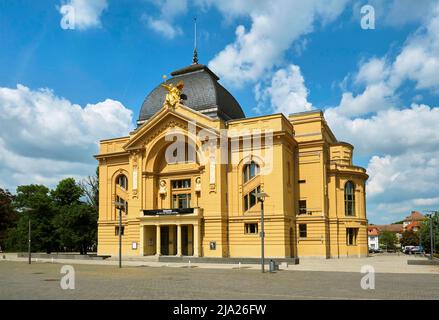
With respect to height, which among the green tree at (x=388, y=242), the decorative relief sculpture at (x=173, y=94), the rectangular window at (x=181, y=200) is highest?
the decorative relief sculpture at (x=173, y=94)

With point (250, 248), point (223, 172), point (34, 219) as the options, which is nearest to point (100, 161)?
point (34, 219)

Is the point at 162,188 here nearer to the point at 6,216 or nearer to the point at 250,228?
the point at 250,228

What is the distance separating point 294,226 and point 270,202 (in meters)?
5.45

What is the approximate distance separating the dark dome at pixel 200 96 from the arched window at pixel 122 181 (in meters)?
6.88

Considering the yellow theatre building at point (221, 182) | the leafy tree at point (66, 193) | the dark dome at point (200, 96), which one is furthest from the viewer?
the leafy tree at point (66, 193)

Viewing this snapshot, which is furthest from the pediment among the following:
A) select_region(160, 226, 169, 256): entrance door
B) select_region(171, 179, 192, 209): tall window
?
select_region(160, 226, 169, 256): entrance door

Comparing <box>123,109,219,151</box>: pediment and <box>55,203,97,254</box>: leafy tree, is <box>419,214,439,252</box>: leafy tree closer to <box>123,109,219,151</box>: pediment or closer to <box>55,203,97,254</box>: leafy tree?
<box>123,109,219,151</box>: pediment

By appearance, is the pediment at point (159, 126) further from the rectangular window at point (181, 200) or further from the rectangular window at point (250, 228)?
the rectangular window at point (250, 228)

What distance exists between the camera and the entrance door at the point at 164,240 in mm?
51406

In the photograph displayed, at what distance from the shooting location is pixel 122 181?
56.6 meters

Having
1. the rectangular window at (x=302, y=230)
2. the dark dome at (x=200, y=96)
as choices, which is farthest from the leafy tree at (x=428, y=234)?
the dark dome at (x=200, y=96)

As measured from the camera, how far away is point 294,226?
49.9 meters
